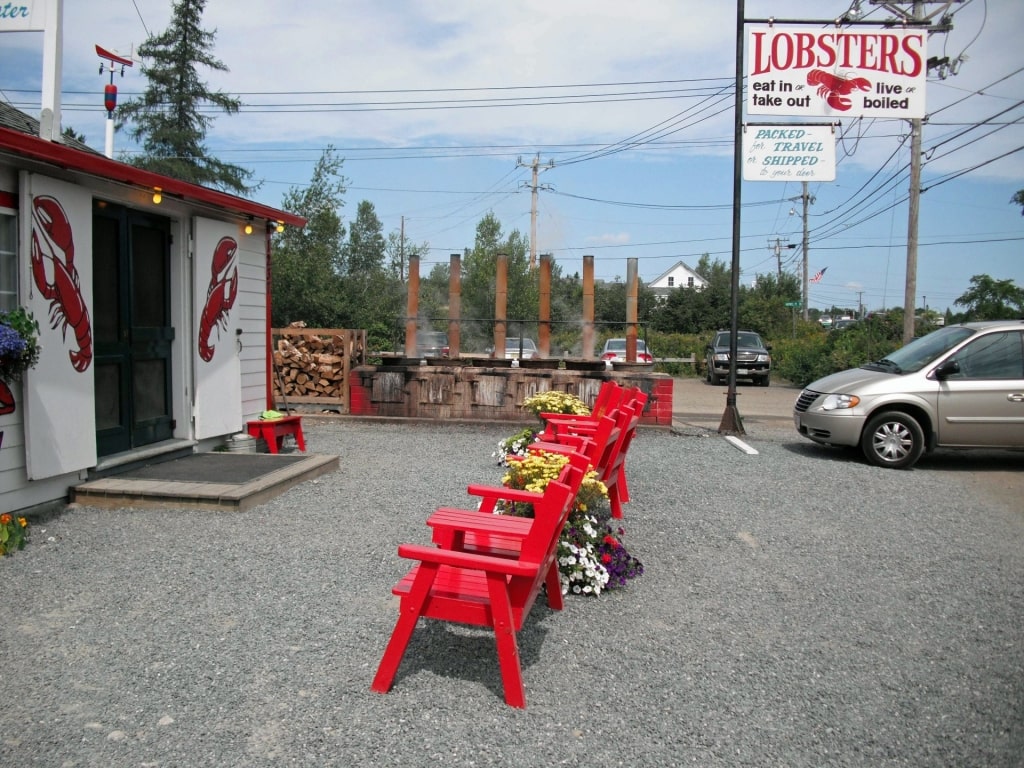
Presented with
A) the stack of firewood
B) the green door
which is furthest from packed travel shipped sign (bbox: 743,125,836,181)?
the green door

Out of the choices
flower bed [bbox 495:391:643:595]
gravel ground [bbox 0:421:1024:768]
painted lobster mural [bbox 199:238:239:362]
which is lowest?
gravel ground [bbox 0:421:1024:768]

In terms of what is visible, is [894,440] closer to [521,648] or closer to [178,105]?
[521,648]

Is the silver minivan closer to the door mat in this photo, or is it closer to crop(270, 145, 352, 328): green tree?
the door mat

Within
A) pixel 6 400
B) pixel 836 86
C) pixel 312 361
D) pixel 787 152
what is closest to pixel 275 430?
pixel 6 400

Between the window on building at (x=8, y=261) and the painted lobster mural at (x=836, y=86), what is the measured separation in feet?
32.0

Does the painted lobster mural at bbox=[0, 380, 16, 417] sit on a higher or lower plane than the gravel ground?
higher

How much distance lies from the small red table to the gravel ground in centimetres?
212

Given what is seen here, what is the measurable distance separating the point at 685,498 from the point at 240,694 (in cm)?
487

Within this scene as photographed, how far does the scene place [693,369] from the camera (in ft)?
108

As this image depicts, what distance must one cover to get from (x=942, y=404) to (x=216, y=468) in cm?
→ 771

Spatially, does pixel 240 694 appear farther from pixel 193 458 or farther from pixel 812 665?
pixel 193 458

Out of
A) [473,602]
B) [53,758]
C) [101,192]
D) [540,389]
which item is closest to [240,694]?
[53,758]

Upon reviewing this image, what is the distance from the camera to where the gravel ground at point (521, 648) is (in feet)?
10.3

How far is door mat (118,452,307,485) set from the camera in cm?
687
